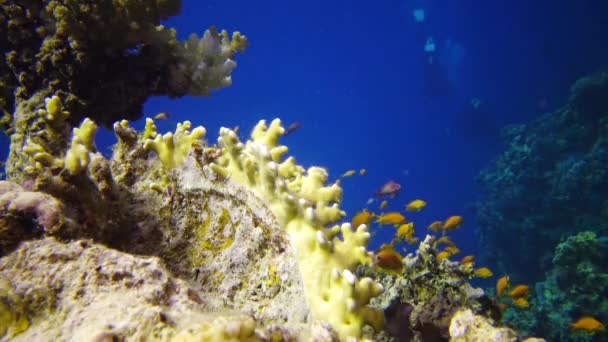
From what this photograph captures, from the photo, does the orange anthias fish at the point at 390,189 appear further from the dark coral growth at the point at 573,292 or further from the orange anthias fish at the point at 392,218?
the dark coral growth at the point at 573,292

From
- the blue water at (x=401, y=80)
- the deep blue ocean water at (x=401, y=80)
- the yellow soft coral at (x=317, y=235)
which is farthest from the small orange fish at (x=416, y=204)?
the blue water at (x=401, y=80)

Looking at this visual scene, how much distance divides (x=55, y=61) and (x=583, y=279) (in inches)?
488

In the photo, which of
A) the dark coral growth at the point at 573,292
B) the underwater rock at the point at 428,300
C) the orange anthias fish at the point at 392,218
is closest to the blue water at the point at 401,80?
the dark coral growth at the point at 573,292

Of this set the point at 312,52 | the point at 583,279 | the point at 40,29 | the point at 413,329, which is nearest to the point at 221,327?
the point at 413,329

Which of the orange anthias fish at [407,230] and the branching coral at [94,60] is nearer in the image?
the branching coral at [94,60]

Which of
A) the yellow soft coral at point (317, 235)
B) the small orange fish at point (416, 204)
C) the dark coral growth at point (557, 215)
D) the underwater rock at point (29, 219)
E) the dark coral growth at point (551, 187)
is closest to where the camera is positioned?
the yellow soft coral at point (317, 235)

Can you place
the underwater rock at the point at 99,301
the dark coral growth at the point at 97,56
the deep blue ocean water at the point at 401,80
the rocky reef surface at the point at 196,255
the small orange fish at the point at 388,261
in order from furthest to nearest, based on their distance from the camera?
the deep blue ocean water at the point at 401,80 < the dark coral growth at the point at 97,56 < the small orange fish at the point at 388,261 < the rocky reef surface at the point at 196,255 < the underwater rock at the point at 99,301

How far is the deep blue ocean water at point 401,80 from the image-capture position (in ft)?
155

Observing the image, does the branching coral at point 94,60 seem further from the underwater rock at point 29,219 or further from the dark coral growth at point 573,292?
the dark coral growth at point 573,292

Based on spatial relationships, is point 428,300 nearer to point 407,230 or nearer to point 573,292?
point 407,230

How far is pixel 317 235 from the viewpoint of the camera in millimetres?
1683

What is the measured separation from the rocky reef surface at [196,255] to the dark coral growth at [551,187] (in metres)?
13.6

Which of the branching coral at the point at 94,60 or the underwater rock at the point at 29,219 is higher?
the branching coral at the point at 94,60

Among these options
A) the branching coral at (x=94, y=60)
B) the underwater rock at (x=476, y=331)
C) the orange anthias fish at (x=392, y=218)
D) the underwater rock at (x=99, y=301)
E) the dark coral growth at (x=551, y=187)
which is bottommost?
the underwater rock at (x=99, y=301)
